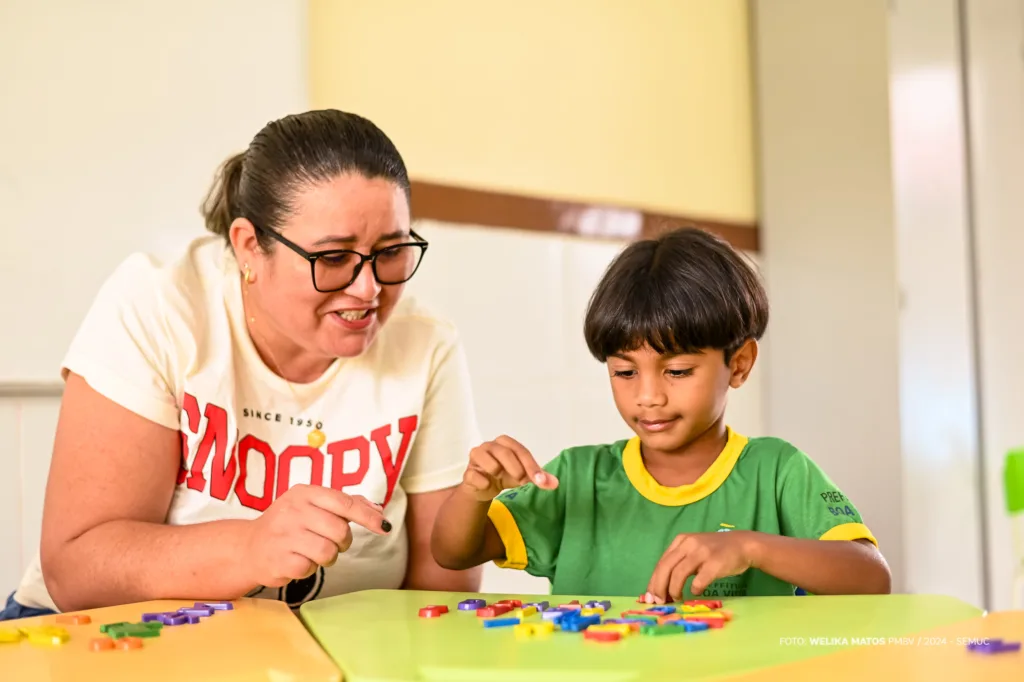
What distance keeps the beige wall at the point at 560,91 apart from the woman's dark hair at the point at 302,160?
72 cm

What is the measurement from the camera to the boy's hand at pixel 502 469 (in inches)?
54.4

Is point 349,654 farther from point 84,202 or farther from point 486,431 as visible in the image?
point 486,431

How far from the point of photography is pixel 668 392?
1531mm

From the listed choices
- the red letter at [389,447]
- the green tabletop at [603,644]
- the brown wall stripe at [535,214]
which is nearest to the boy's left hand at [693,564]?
the green tabletop at [603,644]

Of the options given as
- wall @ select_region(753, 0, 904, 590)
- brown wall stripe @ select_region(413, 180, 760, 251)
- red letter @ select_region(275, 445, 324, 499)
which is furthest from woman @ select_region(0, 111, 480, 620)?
wall @ select_region(753, 0, 904, 590)

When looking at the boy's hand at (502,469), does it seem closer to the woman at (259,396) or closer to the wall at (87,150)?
the woman at (259,396)

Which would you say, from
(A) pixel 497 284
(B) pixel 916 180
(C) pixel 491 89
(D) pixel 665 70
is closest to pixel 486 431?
(A) pixel 497 284

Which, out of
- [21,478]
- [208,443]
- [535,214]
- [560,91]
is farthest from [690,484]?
[560,91]

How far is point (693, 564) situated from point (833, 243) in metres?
2.16

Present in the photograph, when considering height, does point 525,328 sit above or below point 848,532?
above

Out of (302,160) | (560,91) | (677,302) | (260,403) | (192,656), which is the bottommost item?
(192,656)

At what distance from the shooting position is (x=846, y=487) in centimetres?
317

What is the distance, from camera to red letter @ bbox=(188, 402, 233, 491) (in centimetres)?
155

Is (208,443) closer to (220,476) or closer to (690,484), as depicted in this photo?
(220,476)
